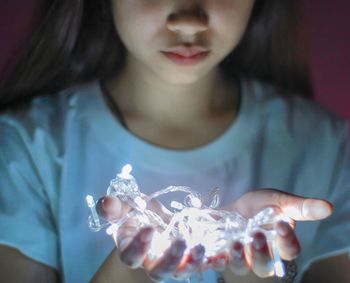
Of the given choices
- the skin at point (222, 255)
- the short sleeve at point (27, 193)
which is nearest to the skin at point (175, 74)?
the short sleeve at point (27, 193)

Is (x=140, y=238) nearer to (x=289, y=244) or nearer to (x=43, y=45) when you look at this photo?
(x=289, y=244)

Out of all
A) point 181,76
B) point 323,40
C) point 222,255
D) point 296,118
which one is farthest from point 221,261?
point 323,40

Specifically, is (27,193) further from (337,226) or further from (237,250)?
(337,226)

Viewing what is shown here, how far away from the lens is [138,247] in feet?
2.31

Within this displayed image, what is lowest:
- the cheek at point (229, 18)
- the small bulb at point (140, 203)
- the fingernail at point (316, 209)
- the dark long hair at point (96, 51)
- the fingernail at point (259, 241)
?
the fingernail at point (259, 241)

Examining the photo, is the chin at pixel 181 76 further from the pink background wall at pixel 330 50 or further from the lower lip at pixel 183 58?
the pink background wall at pixel 330 50

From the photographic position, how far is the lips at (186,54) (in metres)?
0.90

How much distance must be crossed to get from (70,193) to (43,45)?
0.90 ft

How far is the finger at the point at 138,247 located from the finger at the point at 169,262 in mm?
21

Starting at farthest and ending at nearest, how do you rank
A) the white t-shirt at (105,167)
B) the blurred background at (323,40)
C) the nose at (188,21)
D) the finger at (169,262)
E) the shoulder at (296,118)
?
the blurred background at (323,40), the shoulder at (296,118), the white t-shirt at (105,167), the nose at (188,21), the finger at (169,262)

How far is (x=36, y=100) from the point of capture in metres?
1.09

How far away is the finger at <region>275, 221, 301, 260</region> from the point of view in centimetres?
72

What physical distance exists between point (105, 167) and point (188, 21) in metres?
0.31

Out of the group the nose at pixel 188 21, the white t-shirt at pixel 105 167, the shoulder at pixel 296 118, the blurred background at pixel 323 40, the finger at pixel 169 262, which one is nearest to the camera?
the finger at pixel 169 262
